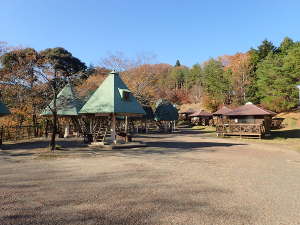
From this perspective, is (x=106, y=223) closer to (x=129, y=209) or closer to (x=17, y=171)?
(x=129, y=209)

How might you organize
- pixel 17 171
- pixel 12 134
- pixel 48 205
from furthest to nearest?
1. pixel 12 134
2. pixel 17 171
3. pixel 48 205

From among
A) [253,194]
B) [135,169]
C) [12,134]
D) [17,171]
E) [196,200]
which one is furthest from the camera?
[12,134]

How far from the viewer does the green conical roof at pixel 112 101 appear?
16375 millimetres

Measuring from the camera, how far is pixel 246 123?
90.1ft

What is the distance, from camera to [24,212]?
4688mm

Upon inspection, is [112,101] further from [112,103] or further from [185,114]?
[185,114]

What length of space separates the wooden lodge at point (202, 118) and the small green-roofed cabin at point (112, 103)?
34.7m

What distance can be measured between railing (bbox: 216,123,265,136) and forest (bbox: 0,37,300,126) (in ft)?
42.4

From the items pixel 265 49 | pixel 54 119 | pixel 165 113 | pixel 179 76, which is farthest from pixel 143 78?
pixel 179 76

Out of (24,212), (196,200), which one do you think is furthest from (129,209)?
(24,212)

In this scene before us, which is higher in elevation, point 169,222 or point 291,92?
point 291,92

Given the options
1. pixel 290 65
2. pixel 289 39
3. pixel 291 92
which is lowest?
pixel 291 92

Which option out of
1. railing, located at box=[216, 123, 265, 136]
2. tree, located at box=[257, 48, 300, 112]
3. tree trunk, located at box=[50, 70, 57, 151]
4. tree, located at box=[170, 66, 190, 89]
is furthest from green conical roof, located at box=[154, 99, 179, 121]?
tree, located at box=[170, 66, 190, 89]

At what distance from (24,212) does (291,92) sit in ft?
143
